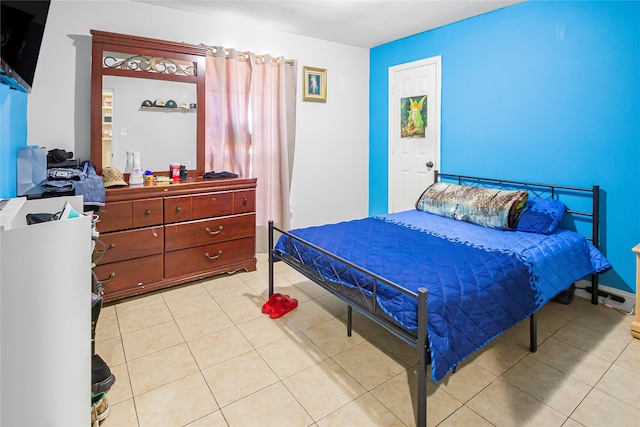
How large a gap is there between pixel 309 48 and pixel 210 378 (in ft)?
12.0

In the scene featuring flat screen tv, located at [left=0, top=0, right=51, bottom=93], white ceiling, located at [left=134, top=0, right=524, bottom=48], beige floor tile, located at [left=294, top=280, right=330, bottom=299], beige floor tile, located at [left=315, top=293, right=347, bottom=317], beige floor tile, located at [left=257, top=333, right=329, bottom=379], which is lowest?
beige floor tile, located at [left=257, top=333, right=329, bottom=379]

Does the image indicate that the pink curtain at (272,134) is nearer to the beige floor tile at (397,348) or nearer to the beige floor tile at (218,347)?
the beige floor tile at (218,347)

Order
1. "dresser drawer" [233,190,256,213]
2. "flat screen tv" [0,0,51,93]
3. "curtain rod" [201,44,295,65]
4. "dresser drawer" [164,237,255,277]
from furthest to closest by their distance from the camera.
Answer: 1. "curtain rod" [201,44,295,65]
2. "dresser drawer" [233,190,256,213]
3. "dresser drawer" [164,237,255,277]
4. "flat screen tv" [0,0,51,93]

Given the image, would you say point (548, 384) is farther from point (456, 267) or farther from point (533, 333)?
point (456, 267)

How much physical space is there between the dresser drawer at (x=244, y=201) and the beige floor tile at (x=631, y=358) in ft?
9.43

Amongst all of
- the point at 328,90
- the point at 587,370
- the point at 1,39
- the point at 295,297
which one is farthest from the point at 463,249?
the point at 328,90

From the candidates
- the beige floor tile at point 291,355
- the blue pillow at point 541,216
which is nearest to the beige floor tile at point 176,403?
the beige floor tile at point 291,355

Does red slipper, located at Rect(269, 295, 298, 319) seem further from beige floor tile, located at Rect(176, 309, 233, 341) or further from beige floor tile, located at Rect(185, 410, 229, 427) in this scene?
beige floor tile, located at Rect(185, 410, 229, 427)

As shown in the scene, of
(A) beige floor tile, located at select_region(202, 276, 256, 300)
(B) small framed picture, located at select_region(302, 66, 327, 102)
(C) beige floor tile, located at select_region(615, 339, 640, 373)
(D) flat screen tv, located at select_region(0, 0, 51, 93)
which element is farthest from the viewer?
(B) small framed picture, located at select_region(302, 66, 327, 102)

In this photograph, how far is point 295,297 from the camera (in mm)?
3072

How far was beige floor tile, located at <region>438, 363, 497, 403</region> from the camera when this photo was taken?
→ 1894 millimetres

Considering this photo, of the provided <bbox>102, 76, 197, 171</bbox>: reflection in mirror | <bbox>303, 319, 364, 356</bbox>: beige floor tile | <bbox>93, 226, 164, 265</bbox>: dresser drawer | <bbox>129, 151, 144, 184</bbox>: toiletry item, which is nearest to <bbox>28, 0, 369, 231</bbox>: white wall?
<bbox>102, 76, 197, 171</bbox>: reflection in mirror

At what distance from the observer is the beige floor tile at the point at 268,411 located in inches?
67.3

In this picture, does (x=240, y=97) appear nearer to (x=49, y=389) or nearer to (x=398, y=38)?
(x=398, y=38)
